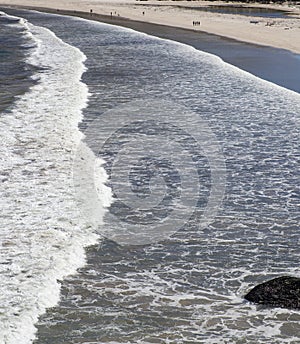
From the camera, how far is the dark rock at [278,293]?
6793 millimetres

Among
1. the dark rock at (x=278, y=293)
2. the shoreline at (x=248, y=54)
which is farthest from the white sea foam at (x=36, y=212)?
the shoreline at (x=248, y=54)

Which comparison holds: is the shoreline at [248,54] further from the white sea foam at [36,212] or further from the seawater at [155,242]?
the white sea foam at [36,212]

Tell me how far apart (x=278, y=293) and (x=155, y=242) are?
209 cm

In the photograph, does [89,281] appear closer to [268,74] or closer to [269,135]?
[269,135]

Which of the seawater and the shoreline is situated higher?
the shoreline

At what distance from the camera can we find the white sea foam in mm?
6785

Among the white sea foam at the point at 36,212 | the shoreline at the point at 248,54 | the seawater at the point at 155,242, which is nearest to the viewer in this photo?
the seawater at the point at 155,242

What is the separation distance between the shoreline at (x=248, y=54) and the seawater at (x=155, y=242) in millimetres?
4144

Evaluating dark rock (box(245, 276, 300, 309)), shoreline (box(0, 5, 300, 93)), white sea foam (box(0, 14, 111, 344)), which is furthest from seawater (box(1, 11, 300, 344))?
shoreline (box(0, 5, 300, 93))

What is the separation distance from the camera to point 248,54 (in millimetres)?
29266

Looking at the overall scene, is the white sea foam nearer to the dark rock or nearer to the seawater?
the seawater

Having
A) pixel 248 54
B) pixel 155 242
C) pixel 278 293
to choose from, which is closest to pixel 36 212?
pixel 155 242

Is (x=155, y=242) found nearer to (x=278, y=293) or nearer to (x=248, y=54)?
(x=278, y=293)

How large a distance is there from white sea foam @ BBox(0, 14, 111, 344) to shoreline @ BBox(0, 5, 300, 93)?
24.9ft
